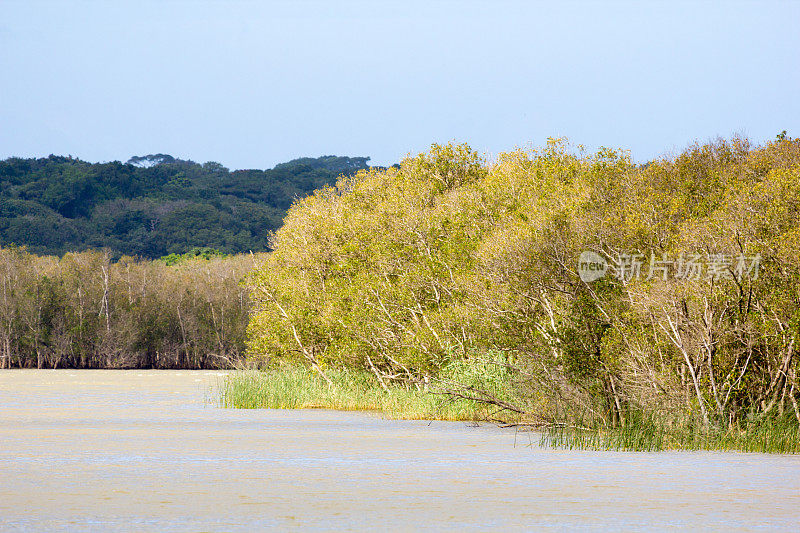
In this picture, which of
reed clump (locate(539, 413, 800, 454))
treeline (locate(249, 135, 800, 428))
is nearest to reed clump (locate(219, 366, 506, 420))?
treeline (locate(249, 135, 800, 428))

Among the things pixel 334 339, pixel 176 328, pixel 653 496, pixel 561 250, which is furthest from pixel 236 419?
pixel 176 328

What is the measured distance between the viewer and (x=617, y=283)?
69.6 feet

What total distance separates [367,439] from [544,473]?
6.59 meters

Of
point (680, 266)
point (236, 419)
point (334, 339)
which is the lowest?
point (236, 419)

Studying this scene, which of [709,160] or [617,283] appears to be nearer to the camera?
[617,283]

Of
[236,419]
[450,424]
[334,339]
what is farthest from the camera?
[334,339]

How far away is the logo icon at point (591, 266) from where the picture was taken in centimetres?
2136

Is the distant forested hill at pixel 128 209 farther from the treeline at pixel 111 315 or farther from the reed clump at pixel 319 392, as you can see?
the reed clump at pixel 319 392

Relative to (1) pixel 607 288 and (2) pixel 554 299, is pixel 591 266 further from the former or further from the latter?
(2) pixel 554 299

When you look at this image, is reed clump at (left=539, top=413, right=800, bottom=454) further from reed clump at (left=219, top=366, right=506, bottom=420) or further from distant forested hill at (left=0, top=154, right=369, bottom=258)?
distant forested hill at (left=0, top=154, right=369, bottom=258)

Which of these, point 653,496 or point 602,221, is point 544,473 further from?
point 602,221

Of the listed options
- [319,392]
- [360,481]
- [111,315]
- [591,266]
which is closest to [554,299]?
[591,266]

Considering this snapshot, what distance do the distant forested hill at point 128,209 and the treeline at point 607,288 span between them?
88.8m

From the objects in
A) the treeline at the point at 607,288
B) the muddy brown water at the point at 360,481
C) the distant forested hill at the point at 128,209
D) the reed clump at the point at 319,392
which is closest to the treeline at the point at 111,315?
the reed clump at the point at 319,392
